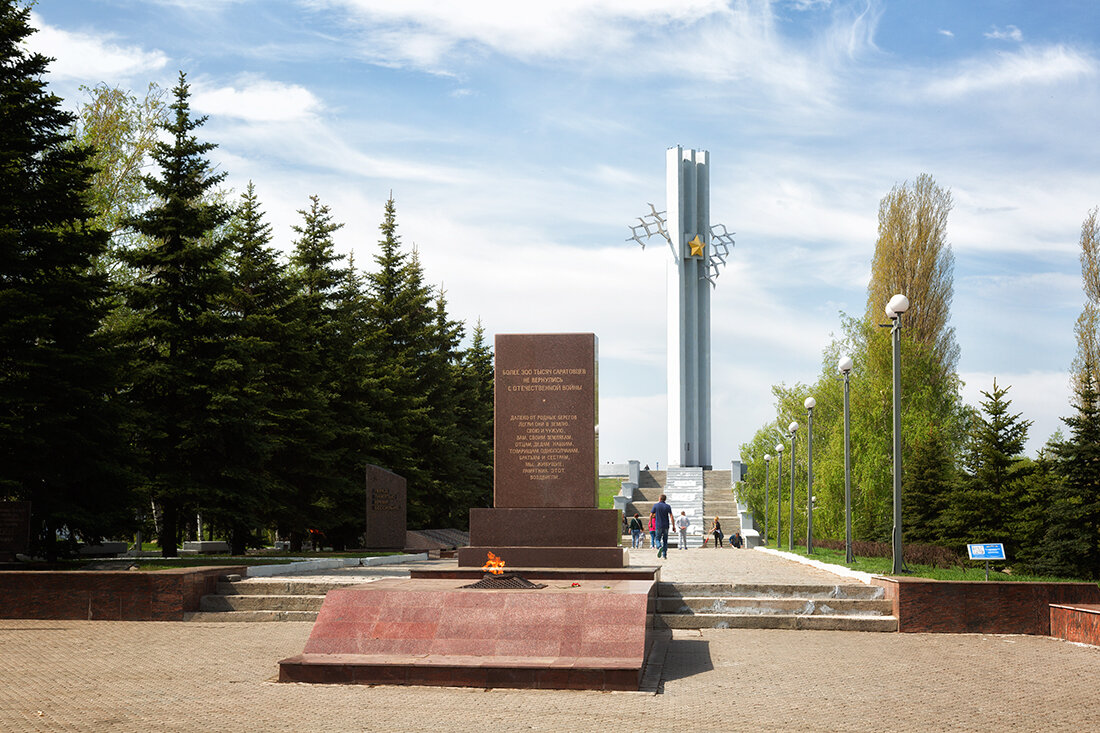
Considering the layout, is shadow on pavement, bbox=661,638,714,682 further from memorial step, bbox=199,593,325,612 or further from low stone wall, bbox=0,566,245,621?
low stone wall, bbox=0,566,245,621

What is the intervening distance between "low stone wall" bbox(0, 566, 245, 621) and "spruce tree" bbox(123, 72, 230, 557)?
266 inches

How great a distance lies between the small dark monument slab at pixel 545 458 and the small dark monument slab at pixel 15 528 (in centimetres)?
753

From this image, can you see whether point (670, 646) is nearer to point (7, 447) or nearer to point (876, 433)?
point (7, 447)

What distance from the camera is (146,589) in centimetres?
1425

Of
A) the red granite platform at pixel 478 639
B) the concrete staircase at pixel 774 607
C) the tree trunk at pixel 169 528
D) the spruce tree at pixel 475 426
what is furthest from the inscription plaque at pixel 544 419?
the spruce tree at pixel 475 426

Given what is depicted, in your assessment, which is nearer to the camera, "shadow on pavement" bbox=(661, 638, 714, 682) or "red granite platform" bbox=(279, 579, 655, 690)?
"red granite platform" bbox=(279, 579, 655, 690)

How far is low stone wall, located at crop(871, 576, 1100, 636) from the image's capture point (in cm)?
1339

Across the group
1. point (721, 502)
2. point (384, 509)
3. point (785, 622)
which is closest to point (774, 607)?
point (785, 622)

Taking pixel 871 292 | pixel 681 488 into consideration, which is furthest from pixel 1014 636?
pixel 681 488

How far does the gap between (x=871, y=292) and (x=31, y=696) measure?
40402 mm

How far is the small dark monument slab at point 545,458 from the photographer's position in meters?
14.5

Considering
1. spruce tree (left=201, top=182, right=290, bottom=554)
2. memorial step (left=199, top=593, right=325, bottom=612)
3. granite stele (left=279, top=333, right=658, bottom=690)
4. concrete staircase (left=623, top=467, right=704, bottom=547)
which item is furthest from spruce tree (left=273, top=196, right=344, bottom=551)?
concrete staircase (left=623, top=467, right=704, bottom=547)

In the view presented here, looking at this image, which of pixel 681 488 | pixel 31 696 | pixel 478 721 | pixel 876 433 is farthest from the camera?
pixel 681 488

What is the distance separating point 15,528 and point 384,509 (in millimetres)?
11629
